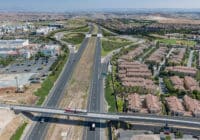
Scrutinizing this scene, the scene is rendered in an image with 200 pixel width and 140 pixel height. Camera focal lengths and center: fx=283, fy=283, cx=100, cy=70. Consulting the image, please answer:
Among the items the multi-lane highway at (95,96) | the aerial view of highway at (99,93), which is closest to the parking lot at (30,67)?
the aerial view of highway at (99,93)

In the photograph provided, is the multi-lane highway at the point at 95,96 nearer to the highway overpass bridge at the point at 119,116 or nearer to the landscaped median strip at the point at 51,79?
the highway overpass bridge at the point at 119,116

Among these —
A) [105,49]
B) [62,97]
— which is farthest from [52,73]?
[105,49]

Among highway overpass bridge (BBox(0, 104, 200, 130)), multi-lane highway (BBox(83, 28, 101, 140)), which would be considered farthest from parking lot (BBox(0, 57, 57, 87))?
highway overpass bridge (BBox(0, 104, 200, 130))

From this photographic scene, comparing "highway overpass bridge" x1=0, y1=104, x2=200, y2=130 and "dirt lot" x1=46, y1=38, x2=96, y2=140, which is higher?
"highway overpass bridge" x1=0, y1=104, x2=200, y2=130

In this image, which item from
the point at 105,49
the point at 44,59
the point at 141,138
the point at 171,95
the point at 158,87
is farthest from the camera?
the point at 105,49

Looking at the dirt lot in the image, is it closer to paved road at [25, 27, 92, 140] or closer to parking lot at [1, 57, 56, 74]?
paved road at [25, 27, 92, 140]

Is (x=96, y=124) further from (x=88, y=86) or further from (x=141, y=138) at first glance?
(x=88, y=86)
